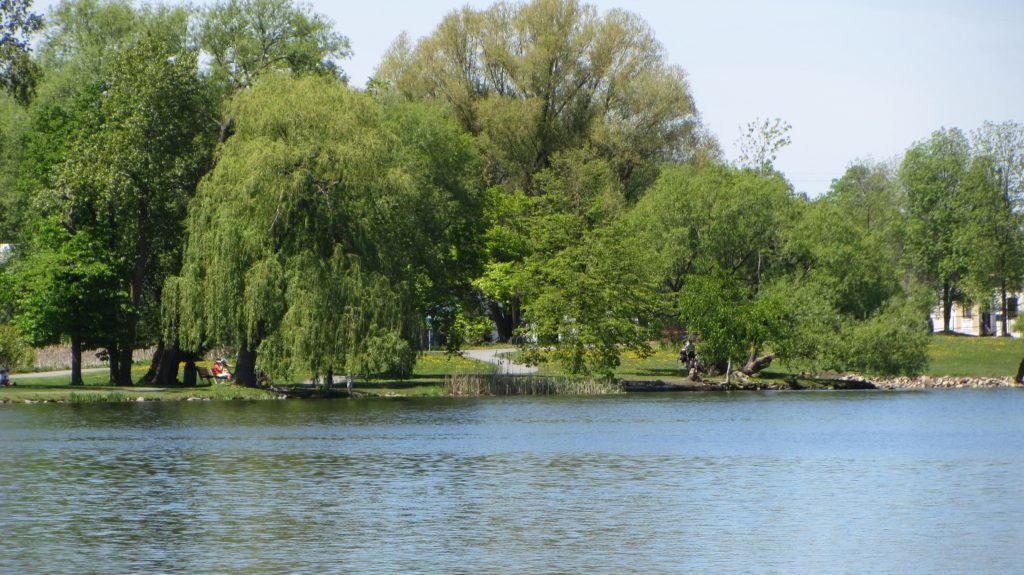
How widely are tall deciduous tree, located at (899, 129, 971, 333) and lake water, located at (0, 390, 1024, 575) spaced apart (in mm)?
60718

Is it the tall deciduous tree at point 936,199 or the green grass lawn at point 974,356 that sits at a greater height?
the tall deciduous tree at point 936,199

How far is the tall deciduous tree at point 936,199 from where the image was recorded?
10950cm

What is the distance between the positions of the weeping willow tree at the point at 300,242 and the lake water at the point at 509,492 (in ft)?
16.8

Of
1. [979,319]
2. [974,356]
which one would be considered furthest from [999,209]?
[979,319]

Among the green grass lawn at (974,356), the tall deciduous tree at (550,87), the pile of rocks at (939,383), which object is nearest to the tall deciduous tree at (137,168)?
the tall deciduous tree at (550,87)

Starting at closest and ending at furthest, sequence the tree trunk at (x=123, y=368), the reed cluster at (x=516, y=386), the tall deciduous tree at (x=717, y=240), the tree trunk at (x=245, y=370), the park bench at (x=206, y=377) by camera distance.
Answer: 1. the tree trunk at (x=245, y=370)
2. the tree trunk at (x=123, y=368)
3. the reed cluster at (x=516, y=386)
4. the park bench at (x=206, y=377)
5. the tall deciduous tree at (x=717, y=240)

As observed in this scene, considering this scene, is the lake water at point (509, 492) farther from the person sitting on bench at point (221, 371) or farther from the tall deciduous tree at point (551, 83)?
the tall deciduous tree at point (551, 83)

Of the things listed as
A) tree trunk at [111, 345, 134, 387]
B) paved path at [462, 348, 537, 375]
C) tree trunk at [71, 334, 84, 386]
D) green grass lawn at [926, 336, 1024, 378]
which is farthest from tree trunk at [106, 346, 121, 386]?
green grass lawn at [926, 336, 1024, 378]

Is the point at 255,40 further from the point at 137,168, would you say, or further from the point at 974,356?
the point at 974,356

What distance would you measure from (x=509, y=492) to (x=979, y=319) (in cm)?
12000

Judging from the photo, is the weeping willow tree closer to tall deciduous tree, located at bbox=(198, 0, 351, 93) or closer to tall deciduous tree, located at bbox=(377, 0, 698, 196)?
tall deciduous tree, located at bbox=(198, 0, 351, 93)

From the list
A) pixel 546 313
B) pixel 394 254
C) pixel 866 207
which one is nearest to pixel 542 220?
pixel 546 313

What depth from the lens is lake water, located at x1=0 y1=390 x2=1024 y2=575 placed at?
68.2 ft

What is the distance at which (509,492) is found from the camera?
28.9 meters
